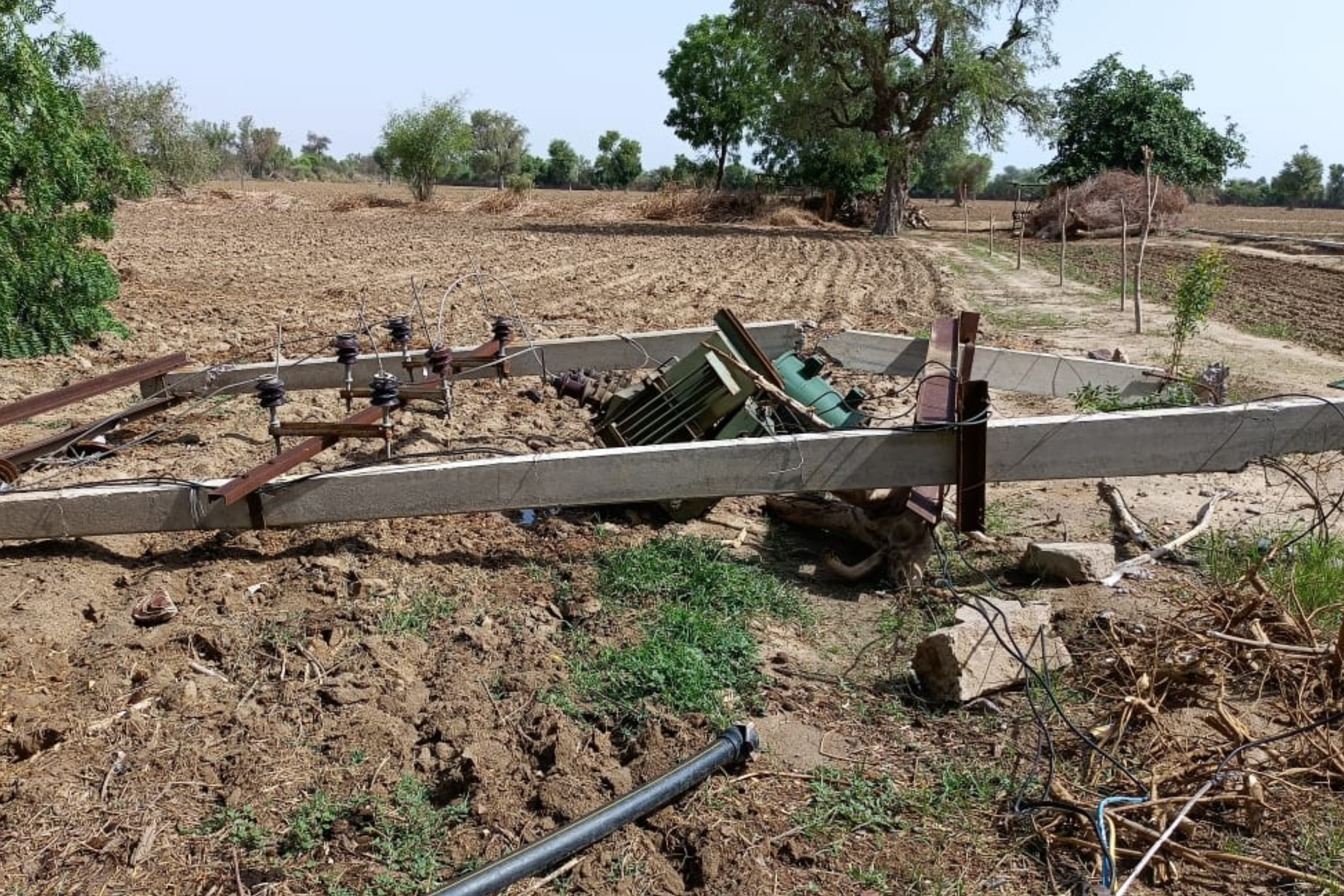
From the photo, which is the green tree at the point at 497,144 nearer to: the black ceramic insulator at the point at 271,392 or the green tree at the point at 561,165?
the green tree at the point at 561,165

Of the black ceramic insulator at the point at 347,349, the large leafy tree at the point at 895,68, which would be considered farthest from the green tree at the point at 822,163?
the black ceramic insulator at the point at 347,349

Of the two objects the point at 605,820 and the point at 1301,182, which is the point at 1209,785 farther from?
the point at 1301,182

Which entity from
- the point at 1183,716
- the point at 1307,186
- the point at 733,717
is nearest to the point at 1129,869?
the point at 1183,716

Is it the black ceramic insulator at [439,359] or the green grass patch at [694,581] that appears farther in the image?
the black ceramic insulator at [439,359]

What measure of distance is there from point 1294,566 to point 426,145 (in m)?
44.6

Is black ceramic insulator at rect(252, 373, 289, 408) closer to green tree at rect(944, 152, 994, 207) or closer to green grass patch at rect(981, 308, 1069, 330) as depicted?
green grass patch at rect(981, 308, 1069, 330)

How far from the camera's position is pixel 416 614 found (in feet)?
13.6

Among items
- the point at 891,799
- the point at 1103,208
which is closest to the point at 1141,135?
the point at 1103,208

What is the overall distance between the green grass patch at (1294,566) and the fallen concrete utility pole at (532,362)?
11.2 ft

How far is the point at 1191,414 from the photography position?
4445 millimetres

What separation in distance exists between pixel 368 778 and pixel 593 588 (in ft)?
5.01

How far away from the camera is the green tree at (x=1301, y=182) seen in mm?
66500

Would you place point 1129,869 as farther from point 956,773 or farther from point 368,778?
point 368,778

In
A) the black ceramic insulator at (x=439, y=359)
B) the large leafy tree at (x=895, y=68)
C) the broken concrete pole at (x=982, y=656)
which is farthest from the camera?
the large leafy tree at (x=895, y=68)
